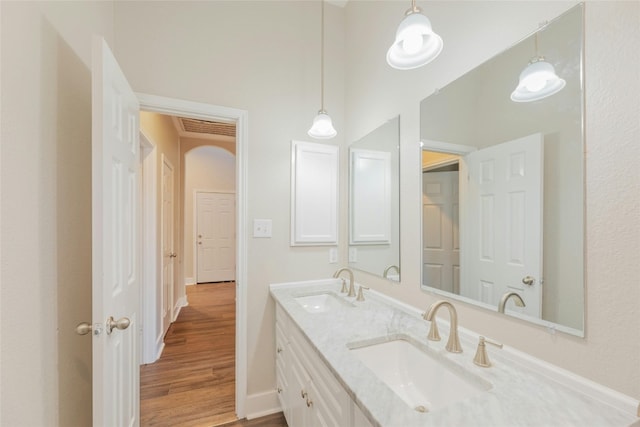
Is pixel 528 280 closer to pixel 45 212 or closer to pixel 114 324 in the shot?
pixel 114 324

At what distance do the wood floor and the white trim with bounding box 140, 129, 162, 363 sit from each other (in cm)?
21

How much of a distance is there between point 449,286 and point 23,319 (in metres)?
1.56

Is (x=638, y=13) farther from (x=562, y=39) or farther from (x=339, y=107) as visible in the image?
(x=339, y=107)

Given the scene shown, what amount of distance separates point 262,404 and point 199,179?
4.84m

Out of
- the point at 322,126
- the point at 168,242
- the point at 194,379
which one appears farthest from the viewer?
the point at 168,242

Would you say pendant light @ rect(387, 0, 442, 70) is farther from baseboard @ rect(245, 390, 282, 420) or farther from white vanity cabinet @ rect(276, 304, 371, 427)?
baseboard @ rect(245, 390, 282, 420)

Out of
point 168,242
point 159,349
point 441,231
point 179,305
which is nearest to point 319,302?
point 441,231

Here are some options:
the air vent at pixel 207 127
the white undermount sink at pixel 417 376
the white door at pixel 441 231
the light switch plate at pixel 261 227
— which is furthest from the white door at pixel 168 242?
the white door at pixel 441 231

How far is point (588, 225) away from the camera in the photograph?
78cm

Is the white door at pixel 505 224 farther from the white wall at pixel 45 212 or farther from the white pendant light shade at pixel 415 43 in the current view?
the white wall at pixel 45 212

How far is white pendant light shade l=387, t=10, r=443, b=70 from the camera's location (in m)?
0.89

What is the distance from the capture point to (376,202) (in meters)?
1.80

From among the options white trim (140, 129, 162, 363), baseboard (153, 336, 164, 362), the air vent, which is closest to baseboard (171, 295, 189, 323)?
baseboard (153, 336, 164, 362)

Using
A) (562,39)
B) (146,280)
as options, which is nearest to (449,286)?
(562,39)
